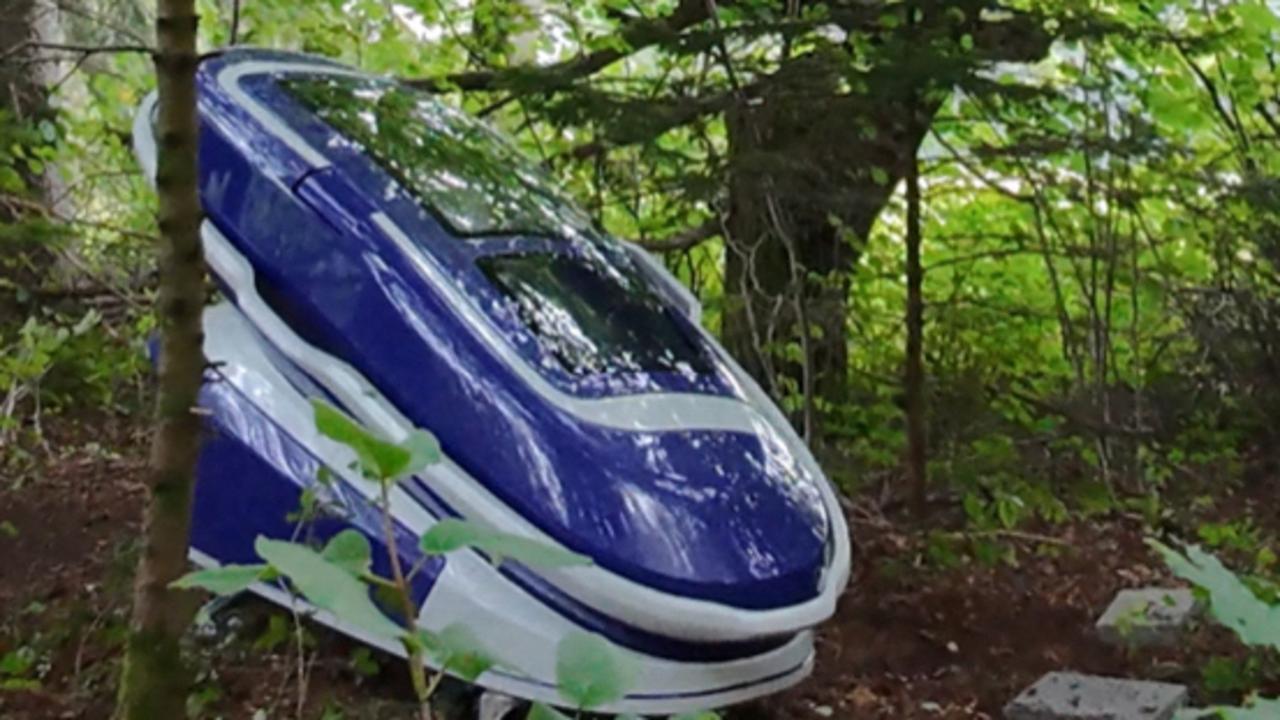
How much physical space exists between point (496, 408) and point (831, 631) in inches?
57.1

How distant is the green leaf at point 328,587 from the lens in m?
1.03

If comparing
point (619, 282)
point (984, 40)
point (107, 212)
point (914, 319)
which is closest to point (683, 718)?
point (619, 282)

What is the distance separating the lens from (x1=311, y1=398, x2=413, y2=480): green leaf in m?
1.14

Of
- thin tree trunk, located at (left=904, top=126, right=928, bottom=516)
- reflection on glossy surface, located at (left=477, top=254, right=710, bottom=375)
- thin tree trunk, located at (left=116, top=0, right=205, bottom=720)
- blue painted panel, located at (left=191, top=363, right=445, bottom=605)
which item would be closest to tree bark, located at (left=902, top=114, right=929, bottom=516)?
thin tree trunk, located at (left=904, top=126, right=928, bottom=516)

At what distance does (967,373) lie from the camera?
588cm

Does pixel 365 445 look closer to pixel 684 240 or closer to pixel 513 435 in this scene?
pixel 513 435

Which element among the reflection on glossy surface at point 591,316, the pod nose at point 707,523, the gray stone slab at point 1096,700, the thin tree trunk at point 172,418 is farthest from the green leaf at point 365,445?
the gray stone slab at point 1096,700

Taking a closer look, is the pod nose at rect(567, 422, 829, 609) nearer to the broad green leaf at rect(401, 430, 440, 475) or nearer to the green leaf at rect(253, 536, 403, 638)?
the broad green leaf at rect(401, 430, 440, 475)

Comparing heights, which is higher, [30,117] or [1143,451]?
[30,117]

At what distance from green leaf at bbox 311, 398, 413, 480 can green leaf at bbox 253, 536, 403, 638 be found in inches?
4.1

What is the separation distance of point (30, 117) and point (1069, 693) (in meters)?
5.31

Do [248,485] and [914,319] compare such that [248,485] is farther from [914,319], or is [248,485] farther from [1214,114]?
[1214,114]

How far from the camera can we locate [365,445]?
1161 mm

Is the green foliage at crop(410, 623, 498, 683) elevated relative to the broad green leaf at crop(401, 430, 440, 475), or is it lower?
lower
